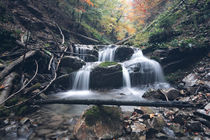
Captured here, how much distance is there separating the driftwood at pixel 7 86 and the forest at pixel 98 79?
1.2 inches

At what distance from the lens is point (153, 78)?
32.6 feet

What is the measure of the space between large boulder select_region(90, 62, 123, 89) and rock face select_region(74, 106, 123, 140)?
5.66 meters

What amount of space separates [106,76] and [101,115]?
583 centimetres

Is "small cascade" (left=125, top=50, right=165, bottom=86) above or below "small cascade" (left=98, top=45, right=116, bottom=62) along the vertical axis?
below

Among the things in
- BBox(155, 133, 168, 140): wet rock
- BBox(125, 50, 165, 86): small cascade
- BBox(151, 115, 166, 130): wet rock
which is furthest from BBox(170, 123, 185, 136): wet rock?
BBox(125, 50, 165, 86): small cascade

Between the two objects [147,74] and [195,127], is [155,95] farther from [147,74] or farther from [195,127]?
[147,74]

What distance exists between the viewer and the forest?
337 cm

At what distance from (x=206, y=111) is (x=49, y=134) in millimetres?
4980

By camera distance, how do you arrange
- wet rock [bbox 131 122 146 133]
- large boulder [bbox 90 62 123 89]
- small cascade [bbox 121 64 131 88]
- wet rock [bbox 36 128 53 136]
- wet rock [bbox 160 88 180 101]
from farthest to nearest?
1. small cascade [bbox 121 64 131 88]
2. large boulder [bbox 90 62 123 89]
3. wet rock [bbox 160 88 180 101]
4. wet rock [bbox 36 128 53 136]
5. wet rock [bbox 131 122 146 133]

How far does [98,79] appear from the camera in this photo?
30.7 ft

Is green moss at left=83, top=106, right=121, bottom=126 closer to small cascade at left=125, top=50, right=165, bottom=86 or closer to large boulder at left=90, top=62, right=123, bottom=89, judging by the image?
large boulder at left=90, top=62, right=123, bottom=89

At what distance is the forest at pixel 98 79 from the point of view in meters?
3.37

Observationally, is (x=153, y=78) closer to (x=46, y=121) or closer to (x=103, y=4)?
(x=46, y=121)

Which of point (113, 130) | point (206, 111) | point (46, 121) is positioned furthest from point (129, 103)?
point (46, 121)
